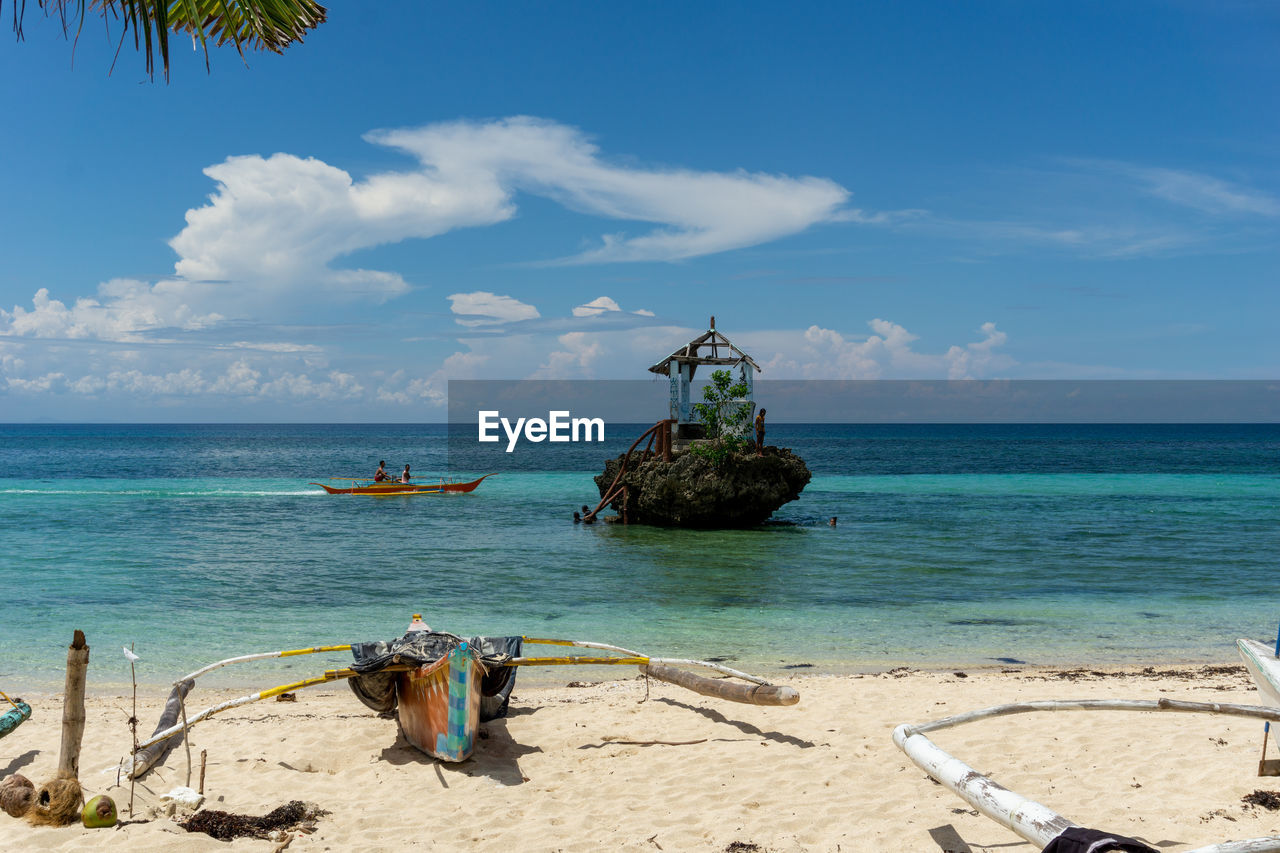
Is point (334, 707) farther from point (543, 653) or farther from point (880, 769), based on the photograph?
point (880, 769)

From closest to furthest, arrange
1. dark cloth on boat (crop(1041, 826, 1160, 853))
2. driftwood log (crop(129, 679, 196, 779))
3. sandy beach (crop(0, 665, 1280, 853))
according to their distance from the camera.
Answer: dark cloth on boat (crop(1041, 826, 1160, 853)) < sandy beach (crop(0, 665, 1280, 853)) < driftwood log (crop(129, 679, 196, 779))

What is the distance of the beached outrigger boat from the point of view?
279 inches

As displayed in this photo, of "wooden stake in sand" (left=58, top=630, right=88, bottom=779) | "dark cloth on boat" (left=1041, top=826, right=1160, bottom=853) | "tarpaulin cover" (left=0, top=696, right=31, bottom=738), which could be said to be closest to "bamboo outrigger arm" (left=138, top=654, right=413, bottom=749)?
"wooden stake in sand" (left=58, top=630, right=88, bottom=779)

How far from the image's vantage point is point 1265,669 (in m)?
5.96

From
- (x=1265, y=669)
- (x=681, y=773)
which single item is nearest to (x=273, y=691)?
(x=681, y=773)

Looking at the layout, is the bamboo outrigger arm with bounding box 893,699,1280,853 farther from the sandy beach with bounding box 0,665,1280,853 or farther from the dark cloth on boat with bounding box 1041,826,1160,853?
the sandy beach with bounding box 0,665,1280,853

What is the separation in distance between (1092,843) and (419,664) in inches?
221

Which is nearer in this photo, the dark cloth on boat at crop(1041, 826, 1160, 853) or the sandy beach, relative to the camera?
the dark cloth on boat at crop(1041, 826, 1160, 853)

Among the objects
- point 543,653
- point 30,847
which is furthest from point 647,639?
point 30,847

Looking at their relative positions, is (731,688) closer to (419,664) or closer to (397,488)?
(419,664)

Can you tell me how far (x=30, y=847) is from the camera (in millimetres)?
5363

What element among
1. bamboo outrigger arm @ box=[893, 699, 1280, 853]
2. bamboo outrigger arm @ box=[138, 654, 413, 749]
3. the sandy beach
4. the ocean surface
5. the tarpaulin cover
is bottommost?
the ocean surface

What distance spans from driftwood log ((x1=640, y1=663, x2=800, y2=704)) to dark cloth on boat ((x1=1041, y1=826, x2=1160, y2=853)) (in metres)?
3.79

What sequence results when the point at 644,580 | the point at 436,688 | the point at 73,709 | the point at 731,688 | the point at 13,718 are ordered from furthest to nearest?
the point at 644,580 < the point at 731,688 < the point at 436,688 < the point at 13,718 < the point at 73,709
